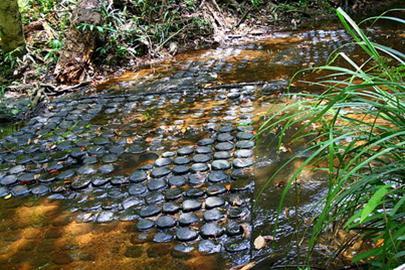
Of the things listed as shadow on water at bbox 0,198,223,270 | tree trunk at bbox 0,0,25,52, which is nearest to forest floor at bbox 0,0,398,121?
tree trunk at bbox 0,0,25,52

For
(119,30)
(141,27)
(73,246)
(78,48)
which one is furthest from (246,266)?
(141,27)

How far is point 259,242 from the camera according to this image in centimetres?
212

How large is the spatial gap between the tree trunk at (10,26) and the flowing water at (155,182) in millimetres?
1366

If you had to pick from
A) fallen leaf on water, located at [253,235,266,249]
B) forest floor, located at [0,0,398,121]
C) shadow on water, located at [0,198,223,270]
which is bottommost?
shadow on water, located at [0,198,223,270]

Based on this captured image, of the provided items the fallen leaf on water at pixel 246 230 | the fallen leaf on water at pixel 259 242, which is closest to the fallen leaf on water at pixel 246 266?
the fallen leaf on water at pixel 259 242

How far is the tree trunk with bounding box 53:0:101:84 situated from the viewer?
17.5 ft

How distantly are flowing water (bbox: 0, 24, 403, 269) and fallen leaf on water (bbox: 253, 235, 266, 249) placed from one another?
34 millimetres

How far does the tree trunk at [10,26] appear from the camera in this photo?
5191 mm

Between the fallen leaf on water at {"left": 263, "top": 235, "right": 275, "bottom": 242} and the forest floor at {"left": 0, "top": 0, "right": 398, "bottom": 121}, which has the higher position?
the forest floor at {"left": 0, "top": 0, "right": 398, "bottom": 121}

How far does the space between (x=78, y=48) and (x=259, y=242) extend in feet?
14.3

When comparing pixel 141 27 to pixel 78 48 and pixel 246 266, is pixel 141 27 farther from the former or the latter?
pixel 246 266

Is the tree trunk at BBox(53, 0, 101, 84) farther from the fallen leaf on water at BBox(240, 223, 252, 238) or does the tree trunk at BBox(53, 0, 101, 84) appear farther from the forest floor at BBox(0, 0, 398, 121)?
the fallen leaf on water at BBox(240, 223, 252, 238)

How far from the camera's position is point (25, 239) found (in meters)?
2.44

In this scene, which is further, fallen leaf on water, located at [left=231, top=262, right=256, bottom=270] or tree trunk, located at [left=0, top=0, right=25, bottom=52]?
tree trunk, located at [left=0, top=0, right=25, bottom=52]
